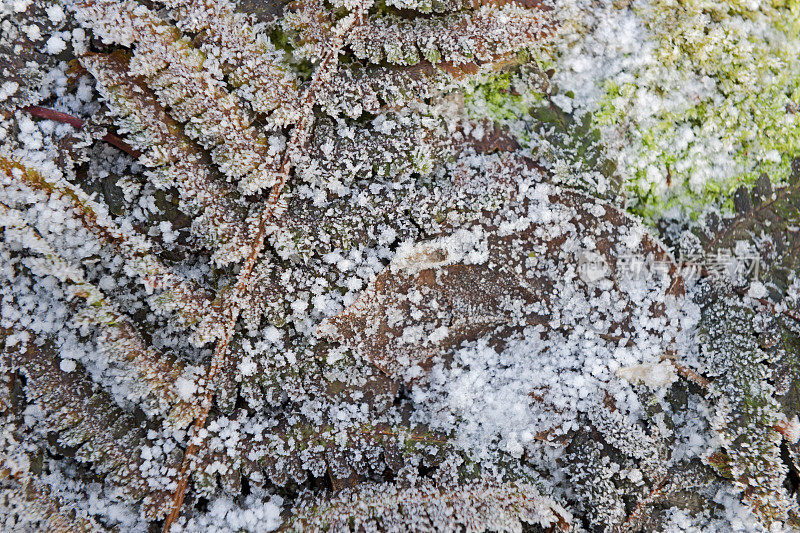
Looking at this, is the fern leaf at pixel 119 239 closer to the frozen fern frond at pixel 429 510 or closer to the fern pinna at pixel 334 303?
the fern pinna at pixel 334 303

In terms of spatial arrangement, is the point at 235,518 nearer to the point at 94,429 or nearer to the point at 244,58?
the point at 94,429

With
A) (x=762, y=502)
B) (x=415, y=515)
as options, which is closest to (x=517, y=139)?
(x=415, y=515)

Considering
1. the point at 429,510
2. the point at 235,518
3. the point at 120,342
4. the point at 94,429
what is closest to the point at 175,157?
the point at 120,342

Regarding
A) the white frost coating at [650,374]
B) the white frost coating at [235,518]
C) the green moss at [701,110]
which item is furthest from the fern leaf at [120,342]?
the green moss at [701,110]

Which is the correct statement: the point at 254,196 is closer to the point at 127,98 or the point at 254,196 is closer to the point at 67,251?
the point at 127,98

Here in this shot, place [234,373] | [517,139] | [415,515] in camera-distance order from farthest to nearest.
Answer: [517,139], [234,373], [415,515]

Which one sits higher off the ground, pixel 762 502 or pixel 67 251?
pixel 67 251

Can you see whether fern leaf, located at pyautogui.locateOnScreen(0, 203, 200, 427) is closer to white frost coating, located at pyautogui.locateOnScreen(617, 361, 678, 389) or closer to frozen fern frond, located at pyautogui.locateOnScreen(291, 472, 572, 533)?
frozen fern frond, located at pyautogui.locateOnScreen(291, 472, 572, 533)

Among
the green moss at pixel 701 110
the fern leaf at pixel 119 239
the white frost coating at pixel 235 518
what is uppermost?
the fern leaf at pixel 119 239

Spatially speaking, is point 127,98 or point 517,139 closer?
point 127,98
